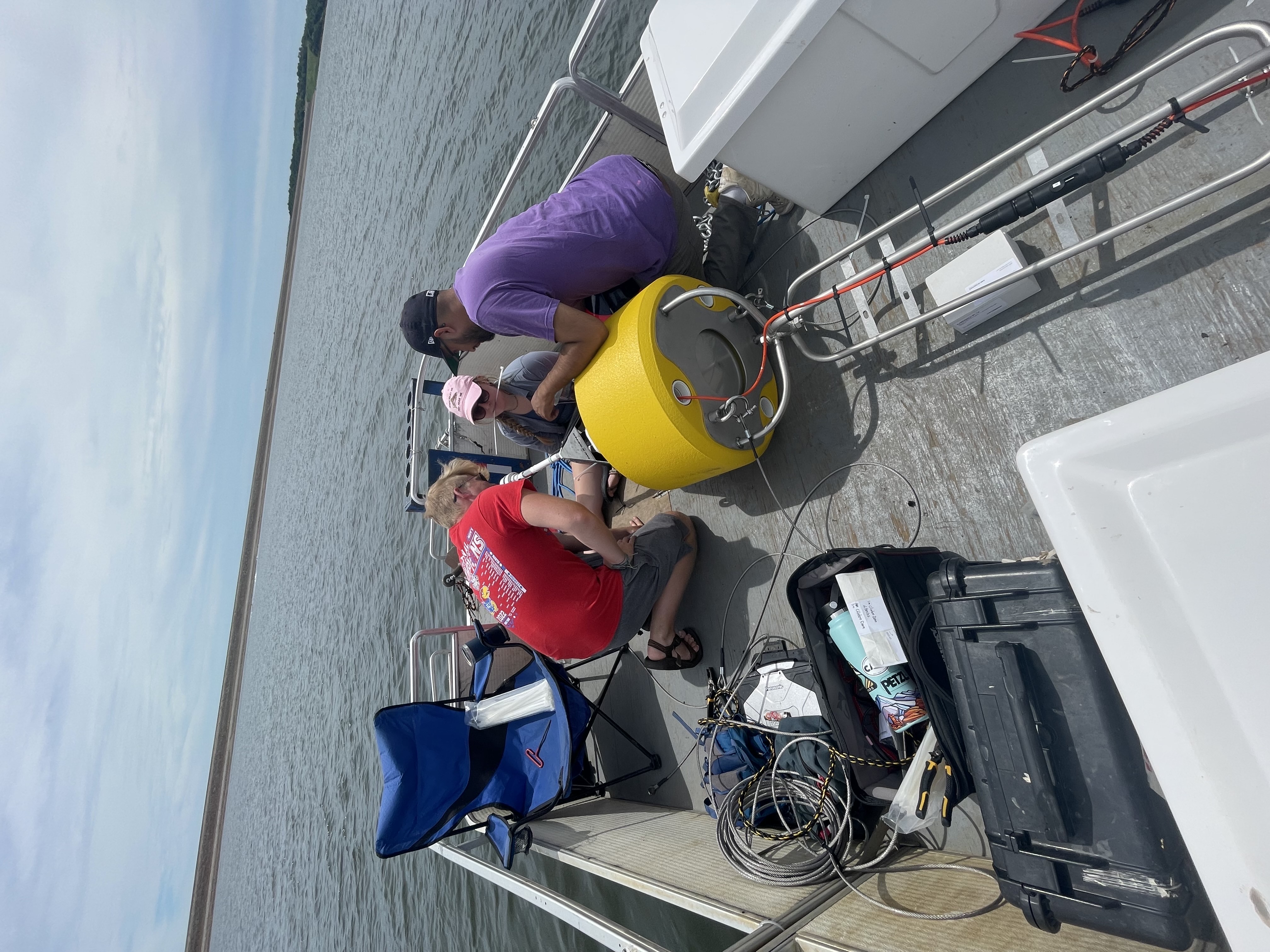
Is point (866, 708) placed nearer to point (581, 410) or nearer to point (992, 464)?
point (992, 464)

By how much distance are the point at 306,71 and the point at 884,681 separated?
88.9 feet

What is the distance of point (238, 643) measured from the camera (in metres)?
16.8

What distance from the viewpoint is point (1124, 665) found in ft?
2.68

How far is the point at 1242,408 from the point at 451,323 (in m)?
2.31

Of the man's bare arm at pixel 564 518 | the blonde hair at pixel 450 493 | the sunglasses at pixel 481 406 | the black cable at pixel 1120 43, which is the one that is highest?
the black cable at pixel 1120 43

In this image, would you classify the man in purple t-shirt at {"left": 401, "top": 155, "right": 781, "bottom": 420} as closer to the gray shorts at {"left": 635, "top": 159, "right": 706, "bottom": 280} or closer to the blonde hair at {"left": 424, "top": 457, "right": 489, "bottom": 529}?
the gray shorts at {"left": 635, "top": 159, "right": 706, "bottom": 280}

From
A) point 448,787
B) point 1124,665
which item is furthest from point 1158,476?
point 448,787

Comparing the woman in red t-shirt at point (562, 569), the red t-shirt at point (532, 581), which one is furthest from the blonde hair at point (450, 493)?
the red t-shirt at point (532, 581)

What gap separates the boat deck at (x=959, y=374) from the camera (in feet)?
4.89

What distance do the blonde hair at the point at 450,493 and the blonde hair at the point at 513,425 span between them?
11.6 inches

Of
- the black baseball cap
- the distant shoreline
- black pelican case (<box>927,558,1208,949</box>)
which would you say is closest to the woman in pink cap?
the black baseball cap

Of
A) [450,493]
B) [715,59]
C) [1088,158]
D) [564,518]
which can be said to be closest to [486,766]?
[450,493]

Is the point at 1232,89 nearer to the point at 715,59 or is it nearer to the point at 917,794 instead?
the point at 715,59

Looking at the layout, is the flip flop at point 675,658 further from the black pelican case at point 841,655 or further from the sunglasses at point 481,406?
the sunglasses at point 481,406
